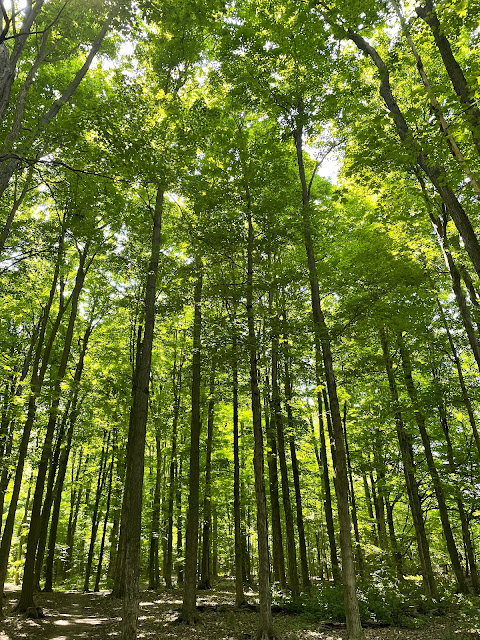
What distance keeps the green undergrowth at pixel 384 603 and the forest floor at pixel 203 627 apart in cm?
44

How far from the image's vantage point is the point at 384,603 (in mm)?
10523

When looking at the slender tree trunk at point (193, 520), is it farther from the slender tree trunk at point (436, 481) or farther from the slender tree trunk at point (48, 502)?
the slender tree trunk at point (436, 481)

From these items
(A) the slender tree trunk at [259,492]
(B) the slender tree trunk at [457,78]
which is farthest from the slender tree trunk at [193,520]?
(B) the slender tree trunk at [457,78]

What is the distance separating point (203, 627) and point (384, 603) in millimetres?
5092

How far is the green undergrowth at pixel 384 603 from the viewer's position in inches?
A: 397

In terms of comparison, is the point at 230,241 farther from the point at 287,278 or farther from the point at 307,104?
the point at 307,104

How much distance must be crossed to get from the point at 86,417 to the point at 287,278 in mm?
11170

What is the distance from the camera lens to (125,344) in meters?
18.0

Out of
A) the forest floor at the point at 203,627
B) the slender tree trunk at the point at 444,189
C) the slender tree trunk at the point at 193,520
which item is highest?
the slender tree trunk at the point at 444,189

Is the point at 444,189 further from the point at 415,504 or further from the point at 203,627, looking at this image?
the point at 203,627

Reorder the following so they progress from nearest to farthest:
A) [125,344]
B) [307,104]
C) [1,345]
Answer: [307,104] → [1,345] → [125,344]

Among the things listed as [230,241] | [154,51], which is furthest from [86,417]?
[154,51]

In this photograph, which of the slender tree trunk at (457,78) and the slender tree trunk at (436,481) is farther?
the slender tree trunk at (436,481)

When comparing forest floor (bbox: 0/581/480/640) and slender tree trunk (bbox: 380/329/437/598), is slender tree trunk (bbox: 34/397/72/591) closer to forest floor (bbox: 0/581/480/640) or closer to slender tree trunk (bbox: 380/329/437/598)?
forest floor (bbox: 0/581/480/640)
